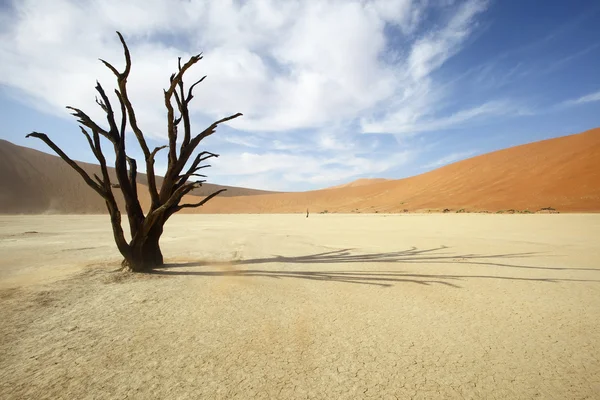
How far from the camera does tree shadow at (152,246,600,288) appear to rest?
4.01 m

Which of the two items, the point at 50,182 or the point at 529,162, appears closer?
the point at 529,162

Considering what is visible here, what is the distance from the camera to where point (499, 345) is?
6.94 feet

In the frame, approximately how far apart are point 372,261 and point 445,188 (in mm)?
35641

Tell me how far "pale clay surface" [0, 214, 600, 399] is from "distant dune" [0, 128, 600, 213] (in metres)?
22.9

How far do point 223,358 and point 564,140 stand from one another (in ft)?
166

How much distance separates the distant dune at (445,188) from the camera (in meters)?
23.3

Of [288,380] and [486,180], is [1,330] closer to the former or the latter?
[288,380]

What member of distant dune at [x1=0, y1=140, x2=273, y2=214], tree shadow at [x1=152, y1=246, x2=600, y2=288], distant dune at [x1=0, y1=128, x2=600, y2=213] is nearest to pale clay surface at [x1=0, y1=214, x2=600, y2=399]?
tree shadow at [x1=152, y1=246, x2=600, y2=288]

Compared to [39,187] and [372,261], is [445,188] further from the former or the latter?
[39,187]

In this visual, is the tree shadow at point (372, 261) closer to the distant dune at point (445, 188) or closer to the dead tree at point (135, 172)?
the dead tree at point (135, 172)

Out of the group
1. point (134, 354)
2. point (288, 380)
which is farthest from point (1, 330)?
point (288, 380)

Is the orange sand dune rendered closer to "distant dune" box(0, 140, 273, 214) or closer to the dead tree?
"distant dune" box(0, 140, 273, 214)

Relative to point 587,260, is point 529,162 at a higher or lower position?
higher

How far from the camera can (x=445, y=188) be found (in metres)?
35.8
